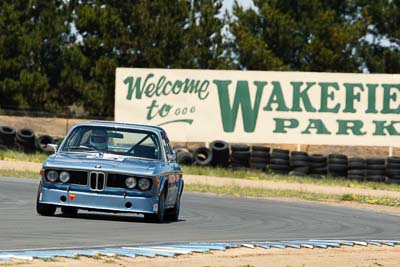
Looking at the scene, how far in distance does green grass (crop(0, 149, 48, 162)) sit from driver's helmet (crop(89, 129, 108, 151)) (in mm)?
19051

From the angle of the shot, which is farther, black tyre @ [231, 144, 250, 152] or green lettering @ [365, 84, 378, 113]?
green lettering @ [365, 84, 378, 113]

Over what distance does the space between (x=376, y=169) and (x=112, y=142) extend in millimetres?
21035

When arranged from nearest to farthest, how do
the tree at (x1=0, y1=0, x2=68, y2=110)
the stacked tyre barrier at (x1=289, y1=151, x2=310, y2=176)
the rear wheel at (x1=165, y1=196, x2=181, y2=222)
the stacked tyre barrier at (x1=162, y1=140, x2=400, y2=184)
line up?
the rear wheel at (x1=165, y1=196, x2=181, y2=222), the stacked tyre barrier at (x1=162, y1=140, x2=400, y2=184), the stacked tyre barrier at (x1=289, y1=151, x2=310, y2=176), the tree at (x1=0, y1=0, x2=68, y2=110)

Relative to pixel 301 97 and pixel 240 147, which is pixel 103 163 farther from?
pixel 301 97

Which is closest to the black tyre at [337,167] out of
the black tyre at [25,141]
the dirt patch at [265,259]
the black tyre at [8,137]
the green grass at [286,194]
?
the green grass at [286,194]

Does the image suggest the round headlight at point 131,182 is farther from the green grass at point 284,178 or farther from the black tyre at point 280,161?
the black tyre at point 280,161

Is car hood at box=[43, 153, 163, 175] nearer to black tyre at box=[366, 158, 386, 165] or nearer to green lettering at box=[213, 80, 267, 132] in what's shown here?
black tyre at box=[366, 158, 386, 165]

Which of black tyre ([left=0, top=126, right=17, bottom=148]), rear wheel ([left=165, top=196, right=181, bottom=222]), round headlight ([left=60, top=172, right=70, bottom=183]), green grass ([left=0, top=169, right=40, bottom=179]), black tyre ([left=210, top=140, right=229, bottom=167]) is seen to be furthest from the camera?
black tyre ([left=0, top=126, right=17, bottom=148])

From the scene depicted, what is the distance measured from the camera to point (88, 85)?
56.6m

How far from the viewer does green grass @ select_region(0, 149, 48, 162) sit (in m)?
36.0

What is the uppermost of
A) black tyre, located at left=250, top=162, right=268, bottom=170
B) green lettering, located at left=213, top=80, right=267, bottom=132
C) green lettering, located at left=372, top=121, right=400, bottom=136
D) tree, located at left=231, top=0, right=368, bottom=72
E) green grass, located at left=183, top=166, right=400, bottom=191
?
tree, located at left=231, top=0, right=368, bottom=72

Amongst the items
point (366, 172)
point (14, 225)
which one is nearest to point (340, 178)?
point (366, 172)

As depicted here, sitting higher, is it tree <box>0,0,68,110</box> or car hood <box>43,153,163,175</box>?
tree <box>0,0,68,110</box>

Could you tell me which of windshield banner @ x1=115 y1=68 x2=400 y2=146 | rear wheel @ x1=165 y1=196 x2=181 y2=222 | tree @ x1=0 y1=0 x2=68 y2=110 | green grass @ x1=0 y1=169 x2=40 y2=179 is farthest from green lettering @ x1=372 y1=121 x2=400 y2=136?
rear wheel @ x1=165 y1=196 x2=181 y2=222
